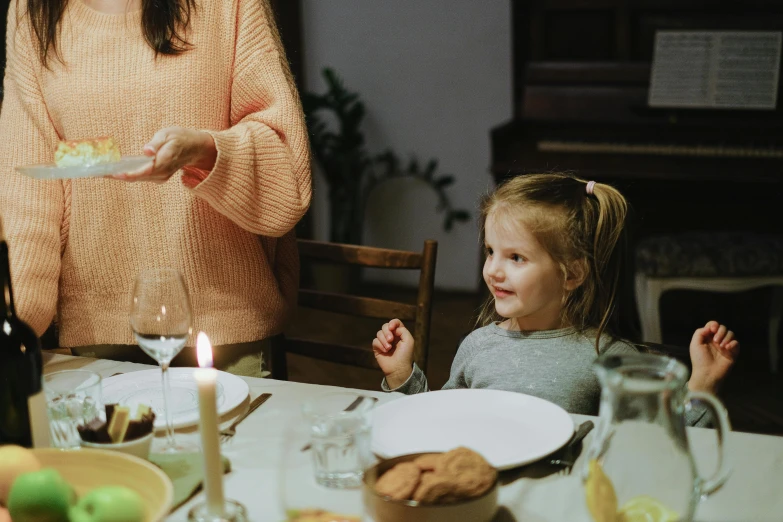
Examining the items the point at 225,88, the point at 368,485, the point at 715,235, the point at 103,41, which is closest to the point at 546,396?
the point at 368,485

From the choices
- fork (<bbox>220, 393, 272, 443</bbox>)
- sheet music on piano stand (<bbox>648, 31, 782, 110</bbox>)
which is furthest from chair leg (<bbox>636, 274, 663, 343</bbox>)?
fork (<bbox>220, 393, 272, 443</bbox>)

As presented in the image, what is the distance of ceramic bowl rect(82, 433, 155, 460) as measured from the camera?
0.98 metres

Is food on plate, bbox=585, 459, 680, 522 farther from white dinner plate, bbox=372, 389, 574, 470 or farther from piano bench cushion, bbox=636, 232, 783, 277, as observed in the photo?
piano bench cushion, bbox=636, 232, 783, 277

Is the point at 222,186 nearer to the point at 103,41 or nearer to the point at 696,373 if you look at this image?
the point at 103,41

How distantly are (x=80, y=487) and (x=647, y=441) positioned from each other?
0.61 metres

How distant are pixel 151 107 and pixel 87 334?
0.46m

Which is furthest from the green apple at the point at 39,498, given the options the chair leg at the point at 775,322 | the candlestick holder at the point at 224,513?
the chair leg at the point at 775,322

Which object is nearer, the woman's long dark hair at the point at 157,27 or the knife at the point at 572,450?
the knife at the point at 572,450

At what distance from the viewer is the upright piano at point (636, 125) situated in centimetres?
326

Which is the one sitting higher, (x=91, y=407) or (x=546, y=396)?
(x=91, y=407)

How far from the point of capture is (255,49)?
151 cm

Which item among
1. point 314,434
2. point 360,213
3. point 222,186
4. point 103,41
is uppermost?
point 103,41

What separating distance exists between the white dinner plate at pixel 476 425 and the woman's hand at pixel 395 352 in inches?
8.6

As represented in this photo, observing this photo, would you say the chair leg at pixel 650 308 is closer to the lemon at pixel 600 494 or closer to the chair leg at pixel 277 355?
the chair leg at pixel 277 355
